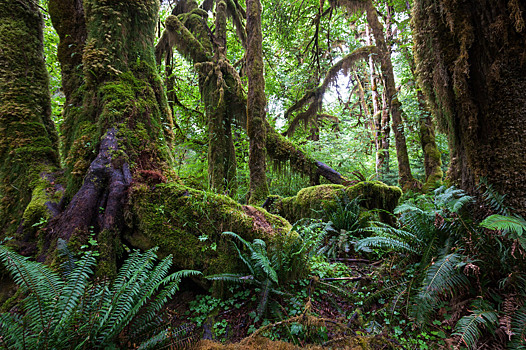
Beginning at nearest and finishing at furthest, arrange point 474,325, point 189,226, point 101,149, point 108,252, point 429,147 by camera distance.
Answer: point 474,325 → point 108,252 → point 189,226 → point 101,149 → point 429,147

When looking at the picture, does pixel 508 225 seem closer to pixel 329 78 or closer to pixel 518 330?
pixel 518 330

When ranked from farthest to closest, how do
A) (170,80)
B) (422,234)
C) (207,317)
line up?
(170,80) → (422,234) → (207,317)

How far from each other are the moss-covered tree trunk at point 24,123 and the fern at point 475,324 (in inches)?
167

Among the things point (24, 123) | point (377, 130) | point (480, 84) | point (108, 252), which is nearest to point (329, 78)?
point (377, 130)

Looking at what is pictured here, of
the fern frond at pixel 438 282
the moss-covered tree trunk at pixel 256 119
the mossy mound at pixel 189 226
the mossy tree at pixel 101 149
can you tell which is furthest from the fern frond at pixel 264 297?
the moss-covered tree trunk at pixel 256 119

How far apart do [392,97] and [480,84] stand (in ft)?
17.2

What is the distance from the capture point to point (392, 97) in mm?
7516

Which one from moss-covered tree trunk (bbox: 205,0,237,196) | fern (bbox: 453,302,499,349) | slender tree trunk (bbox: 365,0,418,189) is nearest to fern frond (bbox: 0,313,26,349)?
fern (bbox: 453,302,499,349)

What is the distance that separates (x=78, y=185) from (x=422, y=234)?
167 inches

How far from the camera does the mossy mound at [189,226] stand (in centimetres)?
271

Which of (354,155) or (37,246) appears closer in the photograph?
(37,246)

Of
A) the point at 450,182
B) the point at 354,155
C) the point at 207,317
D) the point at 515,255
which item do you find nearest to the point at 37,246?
the point at 207,317

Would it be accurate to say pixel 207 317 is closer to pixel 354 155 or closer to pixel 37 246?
pixel 37 246

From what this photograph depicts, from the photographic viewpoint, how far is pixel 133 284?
1904 millimetres
